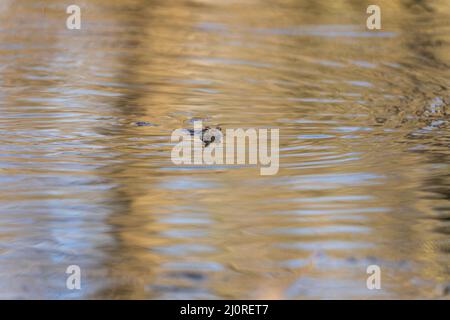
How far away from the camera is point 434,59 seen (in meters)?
6.02

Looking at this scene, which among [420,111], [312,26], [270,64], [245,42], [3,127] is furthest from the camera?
[312,26]

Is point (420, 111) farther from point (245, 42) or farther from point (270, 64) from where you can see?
point (245, 42)

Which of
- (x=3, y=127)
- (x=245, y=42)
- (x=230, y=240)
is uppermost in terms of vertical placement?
(x=245, y=42)

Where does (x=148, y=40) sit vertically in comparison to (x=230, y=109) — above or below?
above

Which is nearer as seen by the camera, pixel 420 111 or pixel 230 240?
pixel 230 240

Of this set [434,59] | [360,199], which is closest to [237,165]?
[360,199]

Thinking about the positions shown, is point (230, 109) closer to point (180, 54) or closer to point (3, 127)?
point (3, 127)

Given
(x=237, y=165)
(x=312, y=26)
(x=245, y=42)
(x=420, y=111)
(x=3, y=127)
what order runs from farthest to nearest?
(x=312, y=26) < (x=245, y=42) < (x=420, y=111) < (x=3, y=127) < (x=237, y=165)

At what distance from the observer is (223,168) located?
11.9 ft

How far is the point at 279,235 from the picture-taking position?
2873 millimetres

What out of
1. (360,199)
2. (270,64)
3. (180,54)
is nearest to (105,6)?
(180,54)

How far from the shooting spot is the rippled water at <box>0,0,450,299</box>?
2.60 m

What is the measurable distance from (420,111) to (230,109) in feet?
3.01

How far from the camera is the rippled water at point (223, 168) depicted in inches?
102
